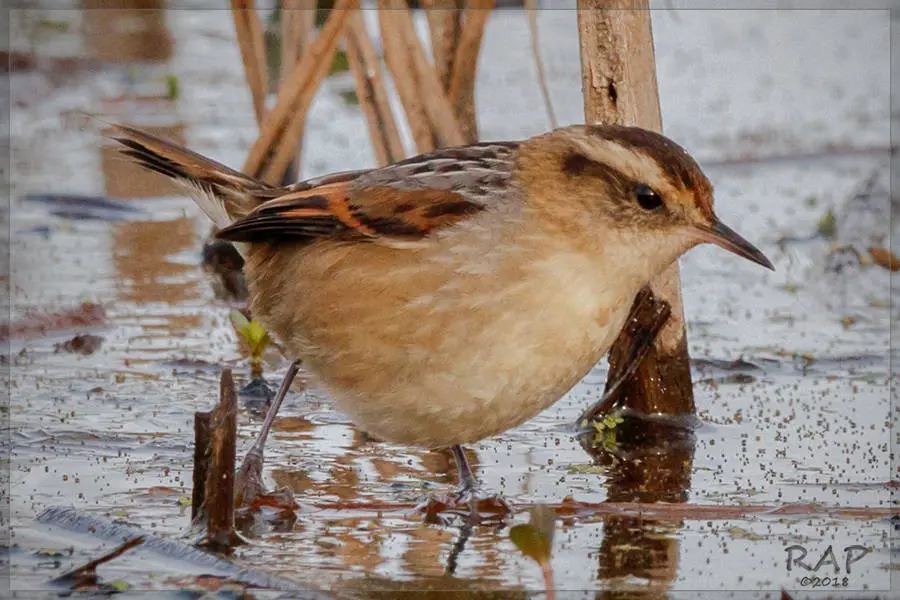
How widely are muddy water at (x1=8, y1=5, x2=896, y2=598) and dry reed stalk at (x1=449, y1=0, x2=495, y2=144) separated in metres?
1.63

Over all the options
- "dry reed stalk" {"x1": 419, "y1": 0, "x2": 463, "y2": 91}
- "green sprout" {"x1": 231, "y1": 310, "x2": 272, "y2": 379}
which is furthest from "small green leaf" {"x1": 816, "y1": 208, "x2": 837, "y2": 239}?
"green sprout" {"x1": 231, "y1": 310, "x2": 272, "y2": 379}

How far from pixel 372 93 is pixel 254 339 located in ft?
6.11

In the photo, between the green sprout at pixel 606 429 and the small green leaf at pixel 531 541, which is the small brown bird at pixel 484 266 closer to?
the small green leaf at pixel 531 541

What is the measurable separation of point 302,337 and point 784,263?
4.34 m

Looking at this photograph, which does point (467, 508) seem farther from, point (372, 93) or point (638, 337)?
point (372, 93)

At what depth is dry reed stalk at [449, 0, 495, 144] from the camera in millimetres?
7969

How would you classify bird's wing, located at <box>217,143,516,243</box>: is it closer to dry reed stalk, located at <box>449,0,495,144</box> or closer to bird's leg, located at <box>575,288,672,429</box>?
bird's leg, located at <box>575,288,672,429</box>

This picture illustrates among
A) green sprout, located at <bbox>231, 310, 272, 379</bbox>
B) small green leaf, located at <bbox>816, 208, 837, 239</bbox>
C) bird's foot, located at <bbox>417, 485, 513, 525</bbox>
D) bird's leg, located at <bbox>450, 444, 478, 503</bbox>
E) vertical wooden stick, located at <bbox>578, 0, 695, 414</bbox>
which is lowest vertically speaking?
bird's foot, located at <bbox>417, 485, 513, 525</bbox>

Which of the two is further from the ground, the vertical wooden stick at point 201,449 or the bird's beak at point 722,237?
the bird's beak at point 722,237

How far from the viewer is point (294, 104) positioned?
8375mm

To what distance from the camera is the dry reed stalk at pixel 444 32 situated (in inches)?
327

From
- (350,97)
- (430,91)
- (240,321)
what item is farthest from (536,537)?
(350,97)

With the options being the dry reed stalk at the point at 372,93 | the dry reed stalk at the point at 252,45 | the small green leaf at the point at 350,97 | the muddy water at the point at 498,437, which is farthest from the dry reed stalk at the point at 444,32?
the small green leaf at the point at 350,97

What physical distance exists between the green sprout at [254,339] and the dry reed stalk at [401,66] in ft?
4.76
